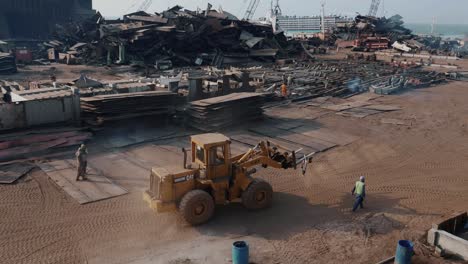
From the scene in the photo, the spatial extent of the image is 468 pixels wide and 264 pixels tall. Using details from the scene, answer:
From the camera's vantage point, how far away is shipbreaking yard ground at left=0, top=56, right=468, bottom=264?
931 centimetres

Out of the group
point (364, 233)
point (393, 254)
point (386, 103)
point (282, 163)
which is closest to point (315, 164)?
point (282, 163)

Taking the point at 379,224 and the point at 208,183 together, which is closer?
the point at 208,183

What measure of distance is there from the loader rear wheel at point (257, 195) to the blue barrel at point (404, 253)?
3555 mm

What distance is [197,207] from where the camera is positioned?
398 inches

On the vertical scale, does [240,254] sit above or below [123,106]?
below

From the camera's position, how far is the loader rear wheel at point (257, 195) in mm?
10758

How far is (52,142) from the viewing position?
1590 cm

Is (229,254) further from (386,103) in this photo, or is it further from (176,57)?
(176,57)

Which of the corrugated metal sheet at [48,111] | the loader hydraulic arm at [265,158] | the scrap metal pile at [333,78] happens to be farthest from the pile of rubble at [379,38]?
the loader hydraulic arm at [265,158]

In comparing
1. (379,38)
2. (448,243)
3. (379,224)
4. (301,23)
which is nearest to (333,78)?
(379,224)

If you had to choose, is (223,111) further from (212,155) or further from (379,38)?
(379,38)

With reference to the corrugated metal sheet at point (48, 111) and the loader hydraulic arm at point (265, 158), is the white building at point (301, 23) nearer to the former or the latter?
the corrugated metal sheet at point (48, 111)

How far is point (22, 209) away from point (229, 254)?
18.4 ft

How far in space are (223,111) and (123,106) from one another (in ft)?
13.5
